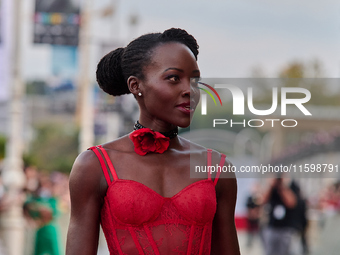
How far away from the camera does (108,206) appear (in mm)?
2273

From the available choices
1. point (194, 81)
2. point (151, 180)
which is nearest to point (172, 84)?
point (194, 81)

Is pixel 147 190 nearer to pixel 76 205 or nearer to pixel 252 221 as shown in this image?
pixel 76 205

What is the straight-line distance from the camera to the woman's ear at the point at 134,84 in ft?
7.65

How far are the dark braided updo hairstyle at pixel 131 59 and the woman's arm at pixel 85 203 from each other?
1.08 feet

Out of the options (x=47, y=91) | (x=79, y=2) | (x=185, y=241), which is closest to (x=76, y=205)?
(x=185, y=241)

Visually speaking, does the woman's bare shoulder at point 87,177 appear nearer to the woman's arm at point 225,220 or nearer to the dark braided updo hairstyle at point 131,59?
the dark braided updo hairstyle at point 131,59

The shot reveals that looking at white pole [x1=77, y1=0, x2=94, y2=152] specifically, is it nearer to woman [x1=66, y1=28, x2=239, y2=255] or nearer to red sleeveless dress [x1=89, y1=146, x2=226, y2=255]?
woman [x1=66, y1=28, x2=239, y2=255]

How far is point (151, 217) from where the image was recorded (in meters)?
2.24

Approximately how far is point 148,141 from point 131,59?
13.0 inches

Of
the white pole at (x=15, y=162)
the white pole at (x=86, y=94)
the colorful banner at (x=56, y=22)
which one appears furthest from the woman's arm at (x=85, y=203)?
the white pole at (x=86, y=94)

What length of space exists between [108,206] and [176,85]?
53cm

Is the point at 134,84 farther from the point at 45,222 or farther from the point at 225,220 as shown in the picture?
the point at 45,222

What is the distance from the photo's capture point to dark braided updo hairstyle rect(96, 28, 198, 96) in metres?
2.32

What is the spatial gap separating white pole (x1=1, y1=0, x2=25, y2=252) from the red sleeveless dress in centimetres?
661
